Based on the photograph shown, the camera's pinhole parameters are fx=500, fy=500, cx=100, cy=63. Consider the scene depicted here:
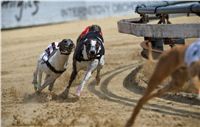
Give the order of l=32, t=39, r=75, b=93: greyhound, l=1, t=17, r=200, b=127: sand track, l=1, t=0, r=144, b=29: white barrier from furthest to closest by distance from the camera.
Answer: l=1, t=0, r=144, b=29: white barrier → l=32, t=39, r=75, b=93: greyhound → l=1, t=17, r=200, b=127: sand track

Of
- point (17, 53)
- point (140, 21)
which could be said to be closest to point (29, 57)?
point (17, 53)

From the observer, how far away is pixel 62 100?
7562 mm

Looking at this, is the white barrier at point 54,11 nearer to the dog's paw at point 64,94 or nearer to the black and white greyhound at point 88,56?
the black and white greyhound at point 88,56

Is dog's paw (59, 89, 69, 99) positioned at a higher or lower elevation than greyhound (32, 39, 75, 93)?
lower

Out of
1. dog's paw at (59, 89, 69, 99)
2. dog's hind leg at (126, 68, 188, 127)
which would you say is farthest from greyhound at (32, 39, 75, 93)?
dog's hind leg at (126, 68, 188, 127)

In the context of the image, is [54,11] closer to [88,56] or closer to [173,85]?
[88,56]

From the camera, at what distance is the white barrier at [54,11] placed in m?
21.4

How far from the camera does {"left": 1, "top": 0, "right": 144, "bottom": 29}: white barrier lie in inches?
842

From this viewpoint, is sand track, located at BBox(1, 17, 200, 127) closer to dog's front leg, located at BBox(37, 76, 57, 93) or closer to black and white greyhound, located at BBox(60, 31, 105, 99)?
dog's front leg, located at BBox(37, 76, 57, 93)

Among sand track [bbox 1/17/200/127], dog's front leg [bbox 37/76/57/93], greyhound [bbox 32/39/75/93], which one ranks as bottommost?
sand track [bbox 1/17/200/127]

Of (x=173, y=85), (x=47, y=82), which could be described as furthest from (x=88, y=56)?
(x=173, y=85)

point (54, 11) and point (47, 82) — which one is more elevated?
point (54, 11)

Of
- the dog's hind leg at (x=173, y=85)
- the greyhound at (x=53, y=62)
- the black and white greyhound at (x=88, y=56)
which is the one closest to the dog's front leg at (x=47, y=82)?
the greyhound at (x=53, y=62)

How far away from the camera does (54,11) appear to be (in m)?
22.6
